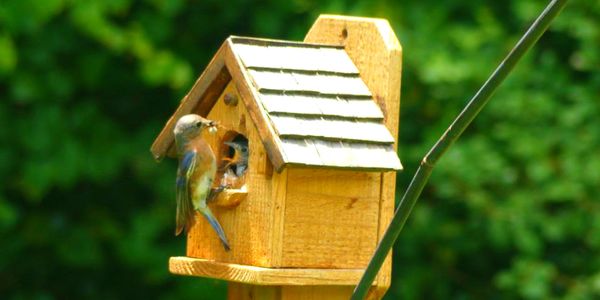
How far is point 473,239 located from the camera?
6.28 meters

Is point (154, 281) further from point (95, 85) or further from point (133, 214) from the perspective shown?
point (95, 85)

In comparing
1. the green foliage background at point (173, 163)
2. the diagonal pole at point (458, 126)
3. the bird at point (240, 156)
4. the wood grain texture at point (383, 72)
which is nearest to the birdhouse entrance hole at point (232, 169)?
the bird at point (240, 156)

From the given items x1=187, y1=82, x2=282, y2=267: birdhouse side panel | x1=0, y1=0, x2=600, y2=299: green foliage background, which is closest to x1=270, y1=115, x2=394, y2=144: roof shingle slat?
x1=187, y1=82, x2=282, y2=267: birdhouse side panel

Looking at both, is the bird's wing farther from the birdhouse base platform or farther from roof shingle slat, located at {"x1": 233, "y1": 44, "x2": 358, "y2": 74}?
roof shingle slat, located at {"x1": 233, "y1": 44, "x2": 358, "y2": 74}

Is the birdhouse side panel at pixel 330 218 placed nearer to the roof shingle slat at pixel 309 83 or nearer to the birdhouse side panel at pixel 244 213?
the birdhouse side panel at pixel 244 213

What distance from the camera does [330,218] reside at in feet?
9.11

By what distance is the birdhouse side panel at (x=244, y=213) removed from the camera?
2.74 metres

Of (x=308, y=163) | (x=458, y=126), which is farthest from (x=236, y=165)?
(x=458, y=126)

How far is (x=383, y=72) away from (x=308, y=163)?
0.34m

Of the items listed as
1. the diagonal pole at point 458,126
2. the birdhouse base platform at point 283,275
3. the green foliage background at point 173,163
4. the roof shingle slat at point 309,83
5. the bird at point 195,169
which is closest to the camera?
the diagonal pole at point 458,126

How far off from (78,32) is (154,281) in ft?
4.10

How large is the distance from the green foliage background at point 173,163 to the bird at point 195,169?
273 centimetres

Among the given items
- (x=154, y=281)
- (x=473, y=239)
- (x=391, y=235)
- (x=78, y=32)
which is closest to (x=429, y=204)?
(x=473, y=239)

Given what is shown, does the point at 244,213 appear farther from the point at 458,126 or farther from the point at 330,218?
the point at 458,126
